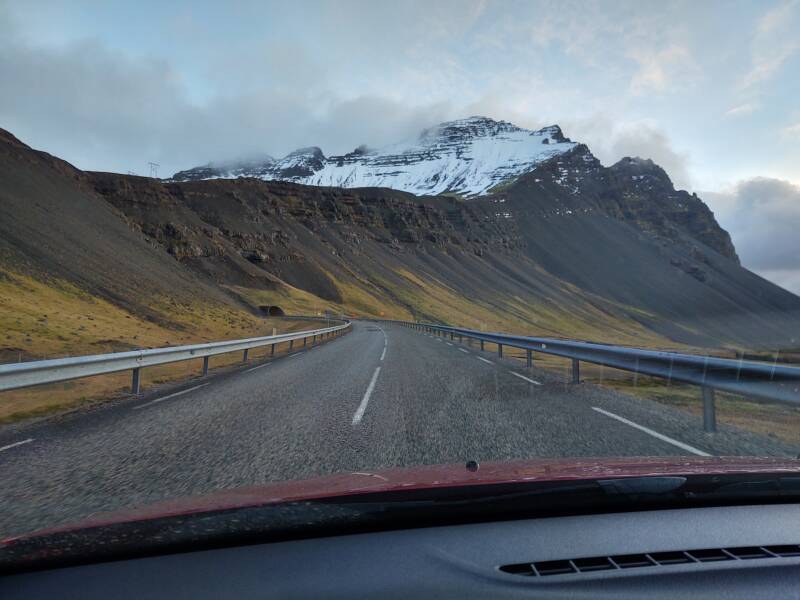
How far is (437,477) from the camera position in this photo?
241cm

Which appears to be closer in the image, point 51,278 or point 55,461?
point 55,461

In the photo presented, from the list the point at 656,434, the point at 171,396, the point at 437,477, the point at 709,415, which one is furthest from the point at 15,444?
the point at 709,415

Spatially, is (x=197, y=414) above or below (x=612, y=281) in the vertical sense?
below

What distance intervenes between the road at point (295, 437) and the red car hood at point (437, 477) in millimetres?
1648

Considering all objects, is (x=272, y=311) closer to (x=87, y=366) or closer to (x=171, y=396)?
(x=171, y=396)

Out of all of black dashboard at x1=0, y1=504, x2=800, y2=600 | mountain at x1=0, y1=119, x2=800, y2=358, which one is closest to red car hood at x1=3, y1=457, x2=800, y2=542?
black dashboard at x1=0, y1=504, x2=800, y2=600

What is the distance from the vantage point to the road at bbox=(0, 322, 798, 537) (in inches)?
156

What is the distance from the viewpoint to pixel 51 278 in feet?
107

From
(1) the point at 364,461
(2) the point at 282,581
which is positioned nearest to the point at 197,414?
(1) the point at 364,461

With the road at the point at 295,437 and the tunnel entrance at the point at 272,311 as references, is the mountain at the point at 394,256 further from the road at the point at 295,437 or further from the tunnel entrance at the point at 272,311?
the road at the point at 295,437

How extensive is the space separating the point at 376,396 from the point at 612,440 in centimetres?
391

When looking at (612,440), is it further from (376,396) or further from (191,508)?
(191,508)

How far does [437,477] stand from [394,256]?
116 meters

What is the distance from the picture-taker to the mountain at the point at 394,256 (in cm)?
4359
